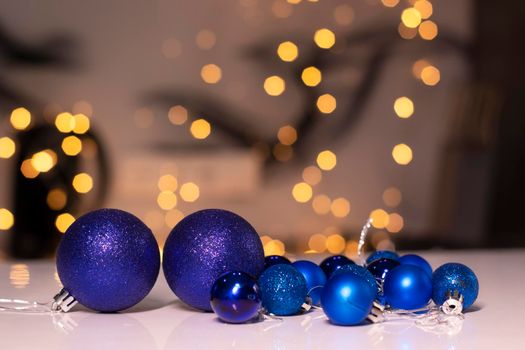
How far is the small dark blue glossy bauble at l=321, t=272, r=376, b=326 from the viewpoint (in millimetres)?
794

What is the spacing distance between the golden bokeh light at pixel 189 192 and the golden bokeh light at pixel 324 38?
0.54 m

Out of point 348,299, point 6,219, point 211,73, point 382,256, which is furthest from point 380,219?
point 348,299

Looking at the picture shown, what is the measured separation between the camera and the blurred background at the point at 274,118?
2189mm

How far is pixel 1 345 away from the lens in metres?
0.72

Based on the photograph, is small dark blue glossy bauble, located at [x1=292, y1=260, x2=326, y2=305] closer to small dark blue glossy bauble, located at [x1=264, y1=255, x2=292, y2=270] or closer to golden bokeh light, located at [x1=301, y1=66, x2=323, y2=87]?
small dark blue glossy bauble, located at [x1=264, y1=255, x2=292, y2=270]

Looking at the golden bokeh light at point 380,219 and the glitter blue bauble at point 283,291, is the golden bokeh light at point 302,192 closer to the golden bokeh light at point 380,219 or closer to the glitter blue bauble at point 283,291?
the golden bokeh light at point 380,219

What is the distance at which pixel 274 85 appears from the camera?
2.33 meters

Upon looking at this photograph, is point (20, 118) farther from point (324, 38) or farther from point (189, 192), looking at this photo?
point (324, 38)

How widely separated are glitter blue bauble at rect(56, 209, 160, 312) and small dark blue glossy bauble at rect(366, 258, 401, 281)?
0.24 meters

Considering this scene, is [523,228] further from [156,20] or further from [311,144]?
[156,20]

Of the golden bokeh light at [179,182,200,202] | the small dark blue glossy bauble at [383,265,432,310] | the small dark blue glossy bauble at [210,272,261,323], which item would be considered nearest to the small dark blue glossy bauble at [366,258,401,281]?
the small dark blue glossy bauble at [383,265,432,310]

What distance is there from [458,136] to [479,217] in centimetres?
26

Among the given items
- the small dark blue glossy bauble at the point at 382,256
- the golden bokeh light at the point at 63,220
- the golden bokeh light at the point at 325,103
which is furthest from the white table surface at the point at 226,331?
the golden bokeh light at the point at 325,103

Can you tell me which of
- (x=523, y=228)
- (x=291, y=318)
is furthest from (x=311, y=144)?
(x=291, y=318)
